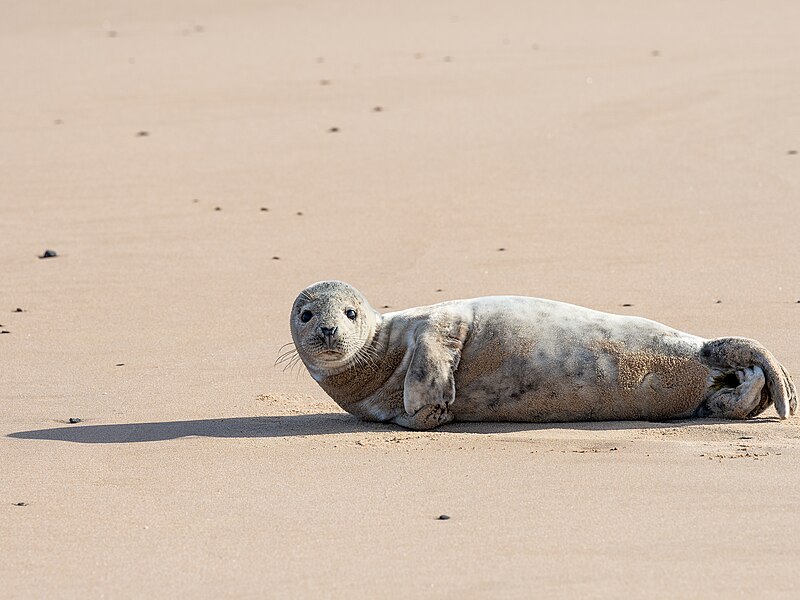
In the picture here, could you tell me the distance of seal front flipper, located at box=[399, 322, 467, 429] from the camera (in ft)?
19.9

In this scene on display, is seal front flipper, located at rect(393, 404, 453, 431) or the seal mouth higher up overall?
the seal mouth

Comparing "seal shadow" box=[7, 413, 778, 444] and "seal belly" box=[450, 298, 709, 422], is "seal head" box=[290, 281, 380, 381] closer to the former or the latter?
"seal shadow" box=[7, 413, 778, 444]

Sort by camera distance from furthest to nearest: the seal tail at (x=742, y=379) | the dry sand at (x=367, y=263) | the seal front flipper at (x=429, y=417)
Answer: the seal front flipper at (x=429, y=417)
the seal tail at (x=742, y=379)
the dry sand at (x=367, y=263)

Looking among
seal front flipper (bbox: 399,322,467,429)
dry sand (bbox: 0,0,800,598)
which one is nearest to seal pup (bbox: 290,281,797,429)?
seal front flipper (bbox: 399,322,467,429)

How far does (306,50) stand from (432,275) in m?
7.52

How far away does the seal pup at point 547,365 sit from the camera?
6086mm

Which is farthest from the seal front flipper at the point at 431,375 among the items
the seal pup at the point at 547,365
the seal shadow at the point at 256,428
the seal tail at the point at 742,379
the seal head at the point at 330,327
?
the seal tail at the point at 742,379

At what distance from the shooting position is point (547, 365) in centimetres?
612

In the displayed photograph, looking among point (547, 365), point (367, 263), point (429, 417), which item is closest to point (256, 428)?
point (429, 417)

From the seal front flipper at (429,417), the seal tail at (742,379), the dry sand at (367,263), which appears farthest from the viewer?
the seal front flipper at (429,417)

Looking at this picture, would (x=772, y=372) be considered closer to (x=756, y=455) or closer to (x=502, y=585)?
(x=756, y=455)

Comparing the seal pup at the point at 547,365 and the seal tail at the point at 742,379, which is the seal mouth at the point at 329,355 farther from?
the seal tail at the point at 742,379

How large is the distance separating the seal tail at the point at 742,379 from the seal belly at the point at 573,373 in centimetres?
5

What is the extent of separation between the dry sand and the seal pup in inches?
5.6
